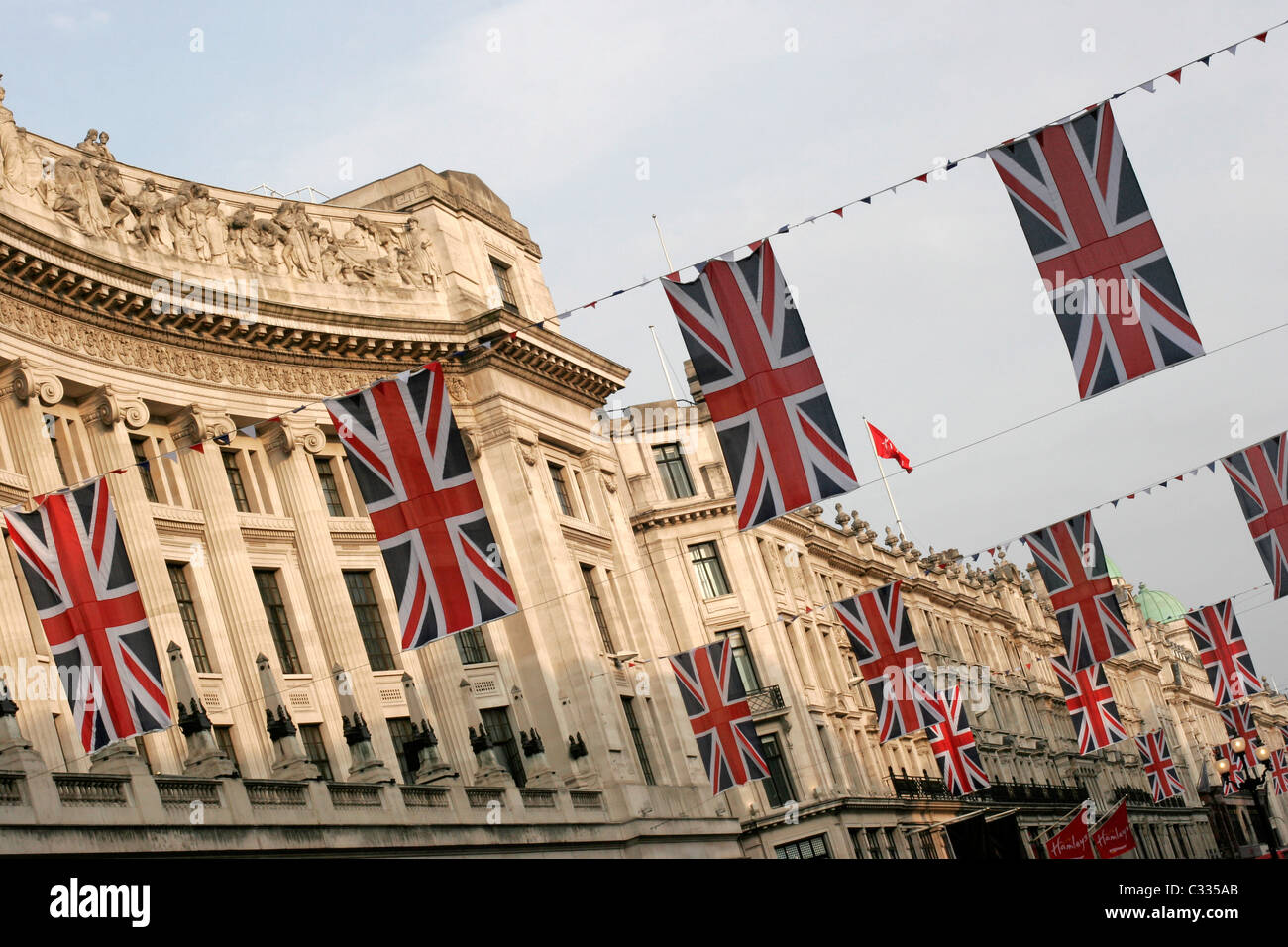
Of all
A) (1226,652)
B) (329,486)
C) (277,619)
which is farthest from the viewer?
(1226,652)

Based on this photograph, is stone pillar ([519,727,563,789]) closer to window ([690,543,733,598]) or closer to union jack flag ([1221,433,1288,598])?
union jack flag ([1221,433,1288,598])

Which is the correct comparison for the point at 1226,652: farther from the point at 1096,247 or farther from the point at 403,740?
the point at 1096,247

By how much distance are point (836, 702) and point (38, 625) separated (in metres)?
42.7

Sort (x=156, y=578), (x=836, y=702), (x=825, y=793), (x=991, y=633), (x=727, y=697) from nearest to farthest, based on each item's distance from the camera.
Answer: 1. (x=156, y=578)
2. (x=727, y=697)
3. (x=825, y=793)
4. (x=836, y=702)
5. (x=991, y=633)

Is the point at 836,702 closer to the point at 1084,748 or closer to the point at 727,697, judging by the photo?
the point at 1084,748

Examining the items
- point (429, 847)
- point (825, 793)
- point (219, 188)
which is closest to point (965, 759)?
point (825, 793)

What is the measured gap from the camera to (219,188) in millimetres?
41188

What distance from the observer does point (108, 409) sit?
34406 mm

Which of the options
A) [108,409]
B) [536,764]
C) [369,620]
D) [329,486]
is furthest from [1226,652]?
[108,409]

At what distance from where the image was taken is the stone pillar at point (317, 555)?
38.4 metres

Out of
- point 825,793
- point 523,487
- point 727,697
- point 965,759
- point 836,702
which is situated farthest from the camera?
point 836,702

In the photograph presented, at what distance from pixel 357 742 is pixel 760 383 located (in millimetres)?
14542

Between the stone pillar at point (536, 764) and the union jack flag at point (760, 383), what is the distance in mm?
18147

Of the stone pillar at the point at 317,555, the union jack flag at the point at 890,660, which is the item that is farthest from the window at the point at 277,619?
the union jack flag at the point at 890,660
